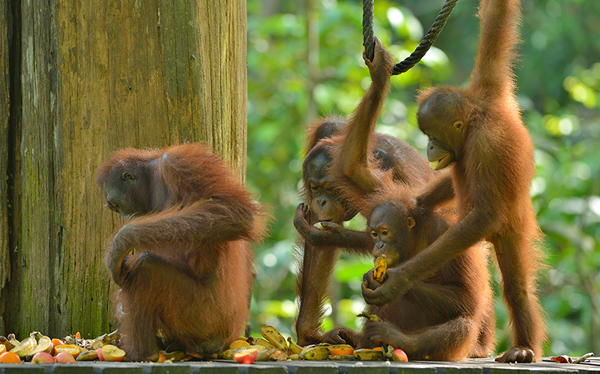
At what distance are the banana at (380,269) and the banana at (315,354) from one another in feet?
1.13

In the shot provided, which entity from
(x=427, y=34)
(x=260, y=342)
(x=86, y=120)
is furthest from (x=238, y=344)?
(x=427, y=34)

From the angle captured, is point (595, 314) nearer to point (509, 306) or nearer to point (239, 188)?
point (509, 306)

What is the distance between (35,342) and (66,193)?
0.65 meters

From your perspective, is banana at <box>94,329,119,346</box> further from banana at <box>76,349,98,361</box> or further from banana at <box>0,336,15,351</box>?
banana at <box>0,336,15,351</box>

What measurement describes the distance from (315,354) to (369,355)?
8.1 inches

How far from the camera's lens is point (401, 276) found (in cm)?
245

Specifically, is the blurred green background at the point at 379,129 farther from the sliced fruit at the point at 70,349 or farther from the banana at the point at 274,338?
the sliced fruit at the point at 70,349

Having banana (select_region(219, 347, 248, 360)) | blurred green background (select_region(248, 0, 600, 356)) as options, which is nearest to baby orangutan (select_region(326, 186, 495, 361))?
banana (select_region(219, 347, 248, 360))

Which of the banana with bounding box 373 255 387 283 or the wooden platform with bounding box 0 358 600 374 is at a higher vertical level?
the banana with bounding box 373 255 387 283

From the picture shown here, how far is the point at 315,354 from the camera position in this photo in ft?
8.05

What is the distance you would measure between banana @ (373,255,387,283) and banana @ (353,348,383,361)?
0.88 ft

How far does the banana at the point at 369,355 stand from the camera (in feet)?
7.84

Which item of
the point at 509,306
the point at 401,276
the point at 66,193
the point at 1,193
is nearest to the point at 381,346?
the point at 401,276

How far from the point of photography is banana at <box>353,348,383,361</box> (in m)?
2.39
